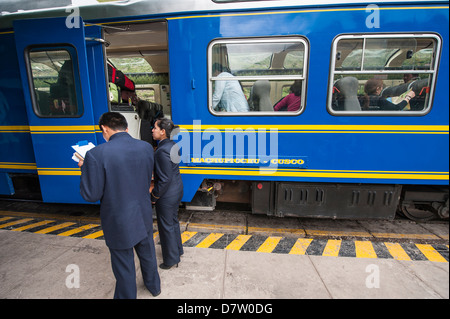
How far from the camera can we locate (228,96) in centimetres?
300

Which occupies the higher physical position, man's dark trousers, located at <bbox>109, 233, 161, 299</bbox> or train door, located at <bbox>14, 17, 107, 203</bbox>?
train door, located at <bbox>14, 17, 107, 203</bbox>

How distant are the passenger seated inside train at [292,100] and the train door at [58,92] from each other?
250 cm

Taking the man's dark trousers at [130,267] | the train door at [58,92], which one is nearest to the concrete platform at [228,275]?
the man's dark trousers at [130,267]

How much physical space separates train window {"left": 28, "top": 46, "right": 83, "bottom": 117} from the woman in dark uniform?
177 cm

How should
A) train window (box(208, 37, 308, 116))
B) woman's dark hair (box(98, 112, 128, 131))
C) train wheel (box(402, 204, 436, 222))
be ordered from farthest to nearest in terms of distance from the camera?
train wheel (box(402, 204, 436, 222)) < train window (box(208, 37, 308, 116)) < woman's dark hair (box(98, 112, 128, 131))

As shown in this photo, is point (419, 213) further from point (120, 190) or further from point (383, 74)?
point (120, 190)

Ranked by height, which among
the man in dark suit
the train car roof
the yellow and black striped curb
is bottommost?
the yellow and black striped curb

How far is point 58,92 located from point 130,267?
2841 mm

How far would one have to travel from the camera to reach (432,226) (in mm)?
3459

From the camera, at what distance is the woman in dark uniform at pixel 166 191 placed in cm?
221

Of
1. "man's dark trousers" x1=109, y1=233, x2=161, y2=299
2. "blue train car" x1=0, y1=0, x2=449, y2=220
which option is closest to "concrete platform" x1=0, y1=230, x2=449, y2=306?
"man's dark trousers" x1=109, y1=233, x2=161, y2=299

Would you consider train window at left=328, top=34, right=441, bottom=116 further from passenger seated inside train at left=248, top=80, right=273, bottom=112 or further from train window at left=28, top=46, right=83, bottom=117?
train window at left=28, top=46, right=83, bottom=117

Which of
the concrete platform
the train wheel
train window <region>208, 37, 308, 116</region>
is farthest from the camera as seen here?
the train wheel

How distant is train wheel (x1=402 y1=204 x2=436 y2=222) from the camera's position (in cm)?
346
